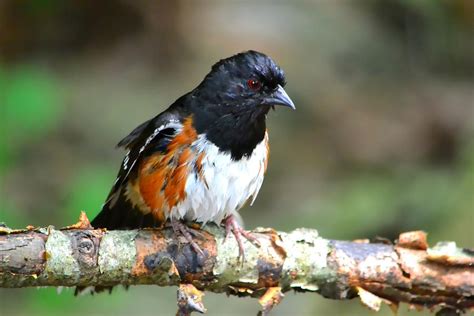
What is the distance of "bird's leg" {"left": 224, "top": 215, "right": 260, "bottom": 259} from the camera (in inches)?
149

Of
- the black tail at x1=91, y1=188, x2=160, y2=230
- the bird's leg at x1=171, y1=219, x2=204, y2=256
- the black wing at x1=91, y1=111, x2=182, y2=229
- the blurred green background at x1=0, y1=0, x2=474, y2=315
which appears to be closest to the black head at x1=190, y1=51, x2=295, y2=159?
the black wing at x1=91, y1=111, x2=182, y2=229

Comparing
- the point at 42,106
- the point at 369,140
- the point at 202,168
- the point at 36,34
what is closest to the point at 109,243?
the point at 202,168

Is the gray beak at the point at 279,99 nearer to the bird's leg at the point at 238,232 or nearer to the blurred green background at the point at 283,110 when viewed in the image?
the bird's leg at the point at 238,232

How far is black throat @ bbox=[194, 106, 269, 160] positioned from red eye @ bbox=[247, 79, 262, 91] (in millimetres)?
107

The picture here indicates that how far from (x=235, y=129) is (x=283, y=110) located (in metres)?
4.60

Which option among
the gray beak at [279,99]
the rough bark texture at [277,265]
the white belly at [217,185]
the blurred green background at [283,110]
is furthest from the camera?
the blurred green background at [283,110]

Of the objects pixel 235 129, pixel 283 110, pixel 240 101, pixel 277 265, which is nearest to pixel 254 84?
pixel 240 101

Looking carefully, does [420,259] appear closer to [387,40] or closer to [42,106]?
[42,106]

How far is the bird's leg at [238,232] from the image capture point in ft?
12.4

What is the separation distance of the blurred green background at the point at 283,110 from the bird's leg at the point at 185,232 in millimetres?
2302

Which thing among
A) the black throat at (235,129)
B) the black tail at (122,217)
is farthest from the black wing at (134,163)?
the black throat at (235,129)

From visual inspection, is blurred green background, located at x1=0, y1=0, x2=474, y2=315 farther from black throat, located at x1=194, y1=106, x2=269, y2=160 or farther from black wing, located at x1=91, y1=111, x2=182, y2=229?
black throat, located at x1=194, y1=106, x2=269, y2=160

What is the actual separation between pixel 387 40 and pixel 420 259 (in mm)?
5845

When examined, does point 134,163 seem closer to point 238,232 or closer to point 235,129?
point 235,129
